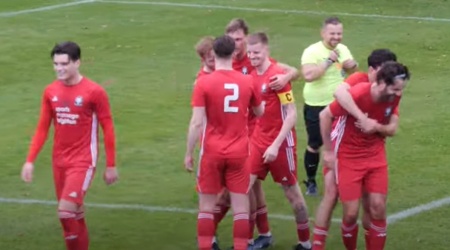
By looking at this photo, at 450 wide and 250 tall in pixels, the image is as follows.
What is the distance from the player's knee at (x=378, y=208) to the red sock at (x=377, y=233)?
0.06m

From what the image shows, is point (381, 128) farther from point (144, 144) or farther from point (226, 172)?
point (144, 144)

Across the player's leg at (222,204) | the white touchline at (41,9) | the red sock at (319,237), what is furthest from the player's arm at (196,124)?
the white touchline at (41,9)

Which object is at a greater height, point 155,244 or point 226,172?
point 226,172

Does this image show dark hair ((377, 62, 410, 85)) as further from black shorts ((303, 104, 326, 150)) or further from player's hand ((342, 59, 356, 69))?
black shorts ((303, 104, 326, 150))

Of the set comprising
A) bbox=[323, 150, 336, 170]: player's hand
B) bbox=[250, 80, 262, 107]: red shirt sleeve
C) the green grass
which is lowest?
the green grass

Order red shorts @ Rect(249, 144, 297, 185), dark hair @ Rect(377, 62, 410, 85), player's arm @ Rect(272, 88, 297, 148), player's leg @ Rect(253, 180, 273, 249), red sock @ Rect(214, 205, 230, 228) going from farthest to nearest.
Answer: player's leg @ Rect(253, 180, 273, 249)
red shorts @ Rect(249, 144, 297, 185)
red sock @ Rect(214, 205, 230, 228)
player's arm @ Rect(272, 88, 297, 148)
dark hair @ Rect(377, 62, 410, 85)

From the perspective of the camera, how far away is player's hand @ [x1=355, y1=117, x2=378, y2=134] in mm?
10023

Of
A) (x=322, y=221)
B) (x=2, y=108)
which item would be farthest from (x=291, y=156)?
(x=2, y=108)

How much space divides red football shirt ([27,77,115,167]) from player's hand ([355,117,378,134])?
7.23 feet

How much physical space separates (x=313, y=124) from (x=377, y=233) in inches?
111

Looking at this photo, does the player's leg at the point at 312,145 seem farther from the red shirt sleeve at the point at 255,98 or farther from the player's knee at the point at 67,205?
the player's knee at the point at 67,205

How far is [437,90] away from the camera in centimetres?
1892

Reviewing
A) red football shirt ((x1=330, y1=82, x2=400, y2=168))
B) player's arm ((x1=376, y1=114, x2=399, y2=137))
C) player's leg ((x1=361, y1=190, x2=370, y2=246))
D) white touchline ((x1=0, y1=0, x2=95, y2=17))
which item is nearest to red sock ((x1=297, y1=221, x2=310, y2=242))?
player's leg ((x1=361, y1=190, x2=370, y2=246))

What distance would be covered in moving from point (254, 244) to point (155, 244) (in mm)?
994
